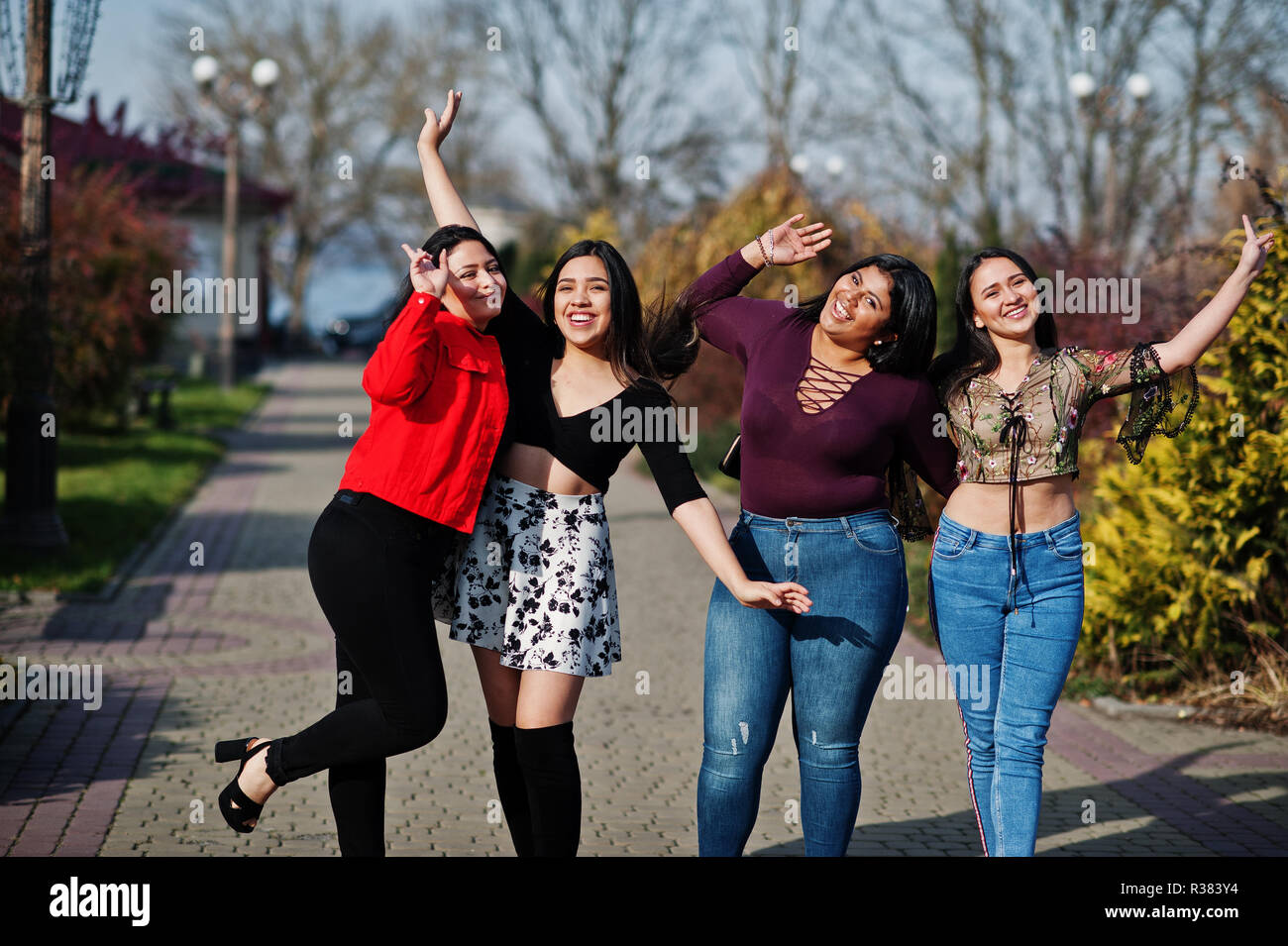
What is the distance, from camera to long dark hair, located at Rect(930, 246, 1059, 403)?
3949 mm

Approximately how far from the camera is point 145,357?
1986 centimetres

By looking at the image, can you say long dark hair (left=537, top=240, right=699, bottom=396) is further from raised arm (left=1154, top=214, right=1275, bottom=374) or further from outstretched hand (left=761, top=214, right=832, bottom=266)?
raised arm (left=1154, top=214, right=1275, bottom=374)

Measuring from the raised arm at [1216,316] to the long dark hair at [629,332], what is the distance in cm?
131

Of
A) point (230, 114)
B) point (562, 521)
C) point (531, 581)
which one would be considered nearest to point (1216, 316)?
point (562, 521)

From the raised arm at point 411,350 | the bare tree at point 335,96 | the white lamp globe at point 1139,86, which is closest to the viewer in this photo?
the raised arm at point 411,350

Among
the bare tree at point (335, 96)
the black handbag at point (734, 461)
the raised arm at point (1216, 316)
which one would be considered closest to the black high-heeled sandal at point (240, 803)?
the black handbag at point (734, 461)

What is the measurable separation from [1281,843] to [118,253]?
14971mm

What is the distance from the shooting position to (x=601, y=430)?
3795 millimetres

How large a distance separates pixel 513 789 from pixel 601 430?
1079 millimetres

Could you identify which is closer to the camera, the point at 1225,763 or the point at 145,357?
the point at 1225,763

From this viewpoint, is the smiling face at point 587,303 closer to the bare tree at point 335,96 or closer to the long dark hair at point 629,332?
the long dark hair at point 629,332

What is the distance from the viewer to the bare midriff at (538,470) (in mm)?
3799
